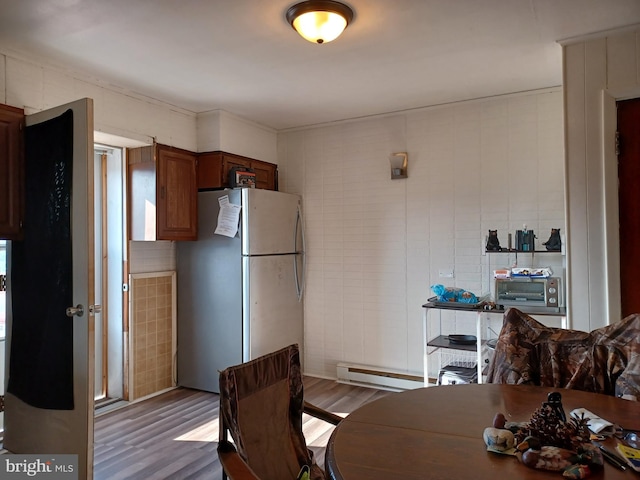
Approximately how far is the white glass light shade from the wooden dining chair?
158 cm

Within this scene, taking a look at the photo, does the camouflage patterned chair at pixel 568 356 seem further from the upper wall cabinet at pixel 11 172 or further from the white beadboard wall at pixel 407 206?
the upper wall cabinet at pixel 11 172

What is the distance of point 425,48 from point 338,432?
2303mm

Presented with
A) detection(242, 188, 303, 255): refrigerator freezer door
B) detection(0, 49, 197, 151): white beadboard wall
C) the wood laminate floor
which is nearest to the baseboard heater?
the wood laminate floor

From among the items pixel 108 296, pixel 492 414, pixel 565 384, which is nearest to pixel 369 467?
pixel 492 414

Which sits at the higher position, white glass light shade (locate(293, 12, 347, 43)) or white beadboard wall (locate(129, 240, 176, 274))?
white glass light shade (locate(293, 12, 347, 43))

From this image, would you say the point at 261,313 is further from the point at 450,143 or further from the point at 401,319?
the point at 450,143

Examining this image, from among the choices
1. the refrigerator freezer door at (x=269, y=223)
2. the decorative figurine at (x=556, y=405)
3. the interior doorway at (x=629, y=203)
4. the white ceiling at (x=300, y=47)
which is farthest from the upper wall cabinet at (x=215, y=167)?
the decorative figurine at (x=556, y=405)

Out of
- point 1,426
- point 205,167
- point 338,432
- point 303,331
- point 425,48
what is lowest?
point 1,426

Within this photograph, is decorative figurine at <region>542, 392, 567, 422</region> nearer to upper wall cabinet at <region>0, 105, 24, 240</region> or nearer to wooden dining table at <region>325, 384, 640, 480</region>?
A: wooden dining table at <region>325, 384, 640, 480</region>

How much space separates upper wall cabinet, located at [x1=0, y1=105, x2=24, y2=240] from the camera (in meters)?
2.62

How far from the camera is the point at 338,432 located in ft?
4.56

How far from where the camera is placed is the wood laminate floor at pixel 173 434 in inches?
102

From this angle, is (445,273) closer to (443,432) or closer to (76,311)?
(443,432)

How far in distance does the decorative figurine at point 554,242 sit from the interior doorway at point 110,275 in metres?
3.26
